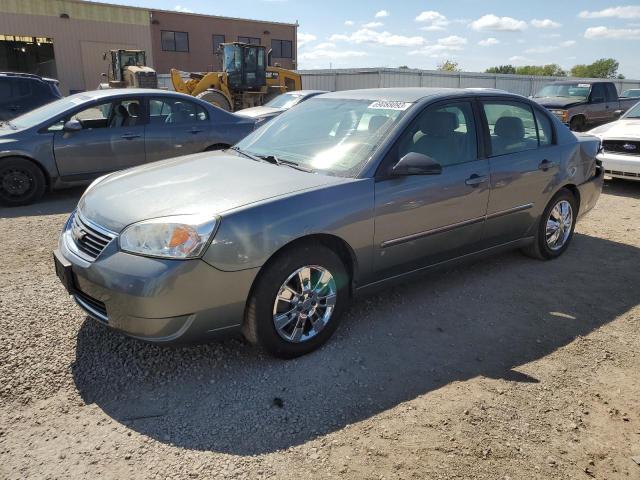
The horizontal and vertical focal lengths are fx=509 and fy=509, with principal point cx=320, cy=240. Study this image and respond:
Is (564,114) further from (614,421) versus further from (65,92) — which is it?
(65,92)

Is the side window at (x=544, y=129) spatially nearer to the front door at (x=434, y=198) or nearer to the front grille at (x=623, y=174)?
the front door at (x=434, y=198)

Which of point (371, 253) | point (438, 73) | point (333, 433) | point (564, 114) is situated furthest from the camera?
point (438, 73)

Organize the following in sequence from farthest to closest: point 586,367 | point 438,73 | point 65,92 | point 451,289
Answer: point 65,92
point 438,73
point 451,289
point 586,367

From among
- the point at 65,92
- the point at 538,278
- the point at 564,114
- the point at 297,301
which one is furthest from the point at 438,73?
the point at 297,301

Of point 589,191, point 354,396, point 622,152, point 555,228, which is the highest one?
point 622,152

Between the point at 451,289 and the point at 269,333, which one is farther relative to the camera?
the point at 451,289

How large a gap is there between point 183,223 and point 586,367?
2.63 metres

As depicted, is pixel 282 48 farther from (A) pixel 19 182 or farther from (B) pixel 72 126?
(A) pixel 19 182

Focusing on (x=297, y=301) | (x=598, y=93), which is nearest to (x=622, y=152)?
(x=297, y=301)

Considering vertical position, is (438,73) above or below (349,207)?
above

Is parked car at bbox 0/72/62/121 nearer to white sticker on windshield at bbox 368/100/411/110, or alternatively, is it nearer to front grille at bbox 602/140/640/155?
white sticker on windshield at bbox 368/100/411/110

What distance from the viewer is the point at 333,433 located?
257 centimetres

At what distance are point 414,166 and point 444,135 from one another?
75 centimetres

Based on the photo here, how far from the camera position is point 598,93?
1490 centimetres
